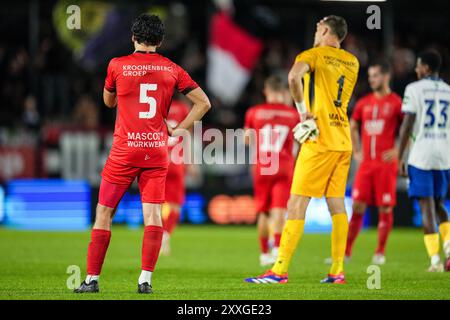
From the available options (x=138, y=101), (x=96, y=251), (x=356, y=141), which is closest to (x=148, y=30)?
(x=138, y=101)

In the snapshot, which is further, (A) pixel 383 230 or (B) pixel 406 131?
(A) pixel 383 230

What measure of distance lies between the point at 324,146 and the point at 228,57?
1453 centimetres

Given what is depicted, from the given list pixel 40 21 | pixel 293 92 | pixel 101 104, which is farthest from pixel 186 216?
pixel 293 92

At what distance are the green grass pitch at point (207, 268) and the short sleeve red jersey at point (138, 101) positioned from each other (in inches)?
51.1

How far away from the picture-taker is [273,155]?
12.8 m

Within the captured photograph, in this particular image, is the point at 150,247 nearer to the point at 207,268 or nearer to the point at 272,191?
the point at 207,268

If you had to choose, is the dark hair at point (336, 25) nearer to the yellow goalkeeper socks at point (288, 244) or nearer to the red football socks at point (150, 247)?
the yellow goalkeeper socks at point (288, 244)

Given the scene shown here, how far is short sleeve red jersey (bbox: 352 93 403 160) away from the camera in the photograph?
42.8 feet

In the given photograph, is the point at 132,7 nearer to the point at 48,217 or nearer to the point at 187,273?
the point at 48,217

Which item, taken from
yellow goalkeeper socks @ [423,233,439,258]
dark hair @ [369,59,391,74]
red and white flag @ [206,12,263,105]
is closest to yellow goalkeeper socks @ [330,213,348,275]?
yellow goalkeeper socks @ [423,233,439,258]

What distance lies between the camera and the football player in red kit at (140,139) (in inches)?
340

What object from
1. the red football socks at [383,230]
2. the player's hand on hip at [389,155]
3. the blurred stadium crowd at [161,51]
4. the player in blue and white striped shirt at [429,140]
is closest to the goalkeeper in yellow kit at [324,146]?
the player in blue and white striped shirt at [429,140]

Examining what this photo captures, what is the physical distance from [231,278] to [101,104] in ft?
45.5

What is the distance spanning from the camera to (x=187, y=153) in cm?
1512
